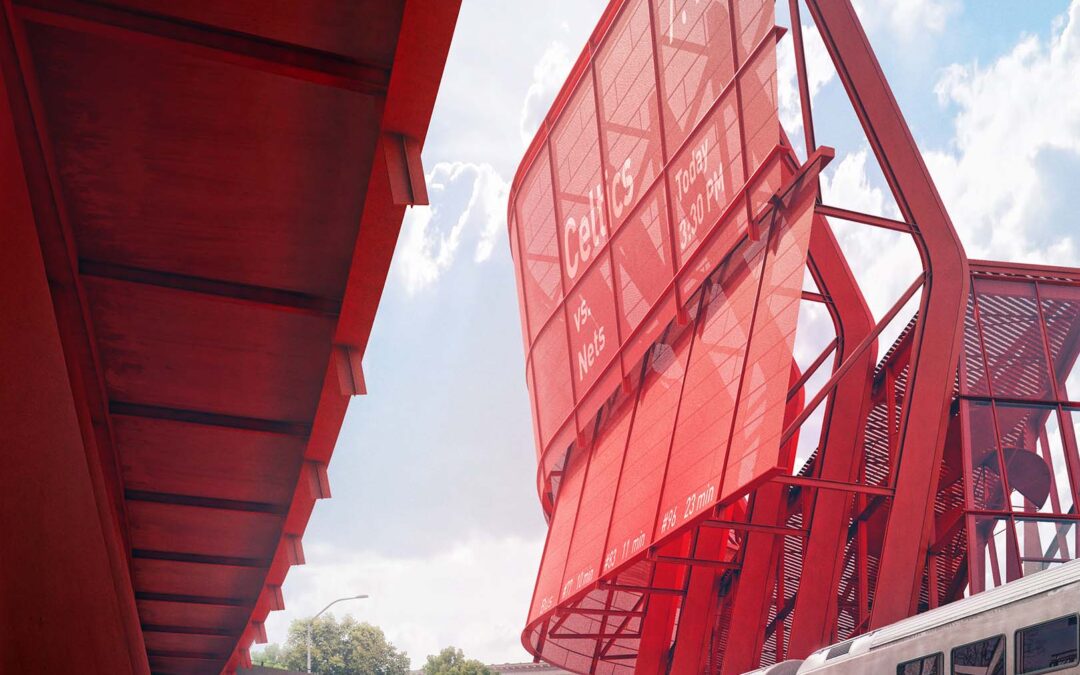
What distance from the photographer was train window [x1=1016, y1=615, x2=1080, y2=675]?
8.57 metres

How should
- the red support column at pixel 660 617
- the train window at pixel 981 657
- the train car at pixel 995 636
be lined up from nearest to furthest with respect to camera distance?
the train car at pixel 995 636, the train window at pixel 981 657, the red support column at pixel 660 617

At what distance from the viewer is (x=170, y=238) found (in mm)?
7207

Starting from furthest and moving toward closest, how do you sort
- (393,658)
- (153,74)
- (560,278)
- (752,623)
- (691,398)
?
(393,658)
(560,278)
(752,623)
(691,398)
(153,74)

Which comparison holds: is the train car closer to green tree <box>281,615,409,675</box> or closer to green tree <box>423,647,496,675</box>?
green tree <box>423,647,496,675</box>

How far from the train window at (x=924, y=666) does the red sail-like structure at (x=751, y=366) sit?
4146 millimetres

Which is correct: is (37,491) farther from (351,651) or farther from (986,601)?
(351,651)

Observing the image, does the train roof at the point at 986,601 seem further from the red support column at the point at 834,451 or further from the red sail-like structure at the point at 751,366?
the red support column at the point at 834,451

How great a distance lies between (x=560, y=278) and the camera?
1119 inches

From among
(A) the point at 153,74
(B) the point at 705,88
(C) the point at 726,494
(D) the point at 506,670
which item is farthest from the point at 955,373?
(D) the point at 506,670

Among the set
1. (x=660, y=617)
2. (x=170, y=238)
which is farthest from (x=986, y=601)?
(x=660, y=617)

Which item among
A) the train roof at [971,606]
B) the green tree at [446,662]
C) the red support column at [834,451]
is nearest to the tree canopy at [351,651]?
the green tree at [446,662]

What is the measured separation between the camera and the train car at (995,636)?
8.72m

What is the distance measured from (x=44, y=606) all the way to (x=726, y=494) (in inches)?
486

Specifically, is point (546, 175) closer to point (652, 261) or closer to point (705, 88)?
point (652, 261)
